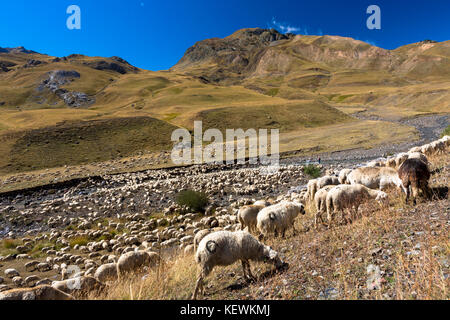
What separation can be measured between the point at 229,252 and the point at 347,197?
5321 mm

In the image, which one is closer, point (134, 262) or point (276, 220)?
point (134, 262)

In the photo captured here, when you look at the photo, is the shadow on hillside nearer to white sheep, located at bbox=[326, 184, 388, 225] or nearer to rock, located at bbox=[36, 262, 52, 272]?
white sheep, located at bbox=[326, 184, 388, 225]

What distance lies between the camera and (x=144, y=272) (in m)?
8.48

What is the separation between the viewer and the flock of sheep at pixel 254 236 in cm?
589

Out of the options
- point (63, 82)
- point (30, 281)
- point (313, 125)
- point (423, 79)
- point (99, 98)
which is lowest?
point (30, 281)

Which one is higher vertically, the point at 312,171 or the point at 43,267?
the point at 312,171

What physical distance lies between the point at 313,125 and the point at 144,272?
64.6 m

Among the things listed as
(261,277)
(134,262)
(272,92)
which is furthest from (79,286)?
(272,92)

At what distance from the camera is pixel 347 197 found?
30.0 feet

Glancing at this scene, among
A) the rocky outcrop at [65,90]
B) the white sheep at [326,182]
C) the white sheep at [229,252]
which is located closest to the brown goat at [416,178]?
the white sheep at [229,252]

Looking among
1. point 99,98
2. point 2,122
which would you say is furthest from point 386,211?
point 99,98

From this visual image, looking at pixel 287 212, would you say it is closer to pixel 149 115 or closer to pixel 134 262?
pixel 134 262

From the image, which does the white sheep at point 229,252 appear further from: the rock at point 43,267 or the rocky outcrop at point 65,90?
the rocky outcrop at point 65,90

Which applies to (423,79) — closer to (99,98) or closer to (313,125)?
(313,125)
